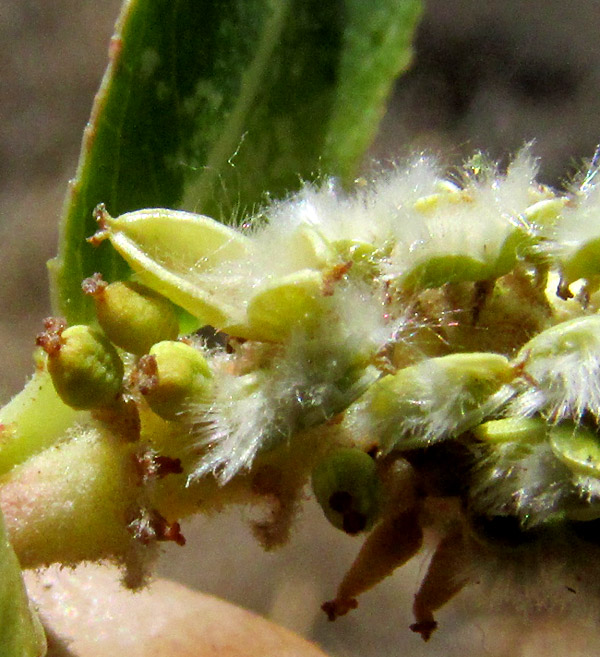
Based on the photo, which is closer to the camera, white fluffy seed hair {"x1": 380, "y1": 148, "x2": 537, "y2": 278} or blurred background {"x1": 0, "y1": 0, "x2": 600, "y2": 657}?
white fluffy seed hair {"x1": 380, "y1": 148, "x2": 537, "y2": 278}

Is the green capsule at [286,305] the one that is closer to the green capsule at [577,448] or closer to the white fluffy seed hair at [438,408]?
the white fluffy seed hair at [438,408]

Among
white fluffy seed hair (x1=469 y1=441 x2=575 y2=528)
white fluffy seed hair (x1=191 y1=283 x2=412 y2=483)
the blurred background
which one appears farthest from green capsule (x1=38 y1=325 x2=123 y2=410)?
the blurred background

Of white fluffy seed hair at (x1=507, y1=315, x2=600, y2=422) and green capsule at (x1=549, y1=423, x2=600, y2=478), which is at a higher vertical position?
white fluffy seed hair at (x1=507, y1=315, x2=600, y2=422)

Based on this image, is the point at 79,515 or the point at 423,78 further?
the point at 423,78

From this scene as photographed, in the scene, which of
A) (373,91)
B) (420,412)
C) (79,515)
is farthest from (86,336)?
(373,91)

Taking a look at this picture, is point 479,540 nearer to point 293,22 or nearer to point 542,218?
point 542,218

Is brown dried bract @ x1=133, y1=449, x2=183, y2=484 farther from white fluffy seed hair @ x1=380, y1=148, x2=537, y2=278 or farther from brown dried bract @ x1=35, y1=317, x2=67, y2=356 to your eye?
white fluffy seed hair @ x1=380, y1=148, x2=537, y2=278

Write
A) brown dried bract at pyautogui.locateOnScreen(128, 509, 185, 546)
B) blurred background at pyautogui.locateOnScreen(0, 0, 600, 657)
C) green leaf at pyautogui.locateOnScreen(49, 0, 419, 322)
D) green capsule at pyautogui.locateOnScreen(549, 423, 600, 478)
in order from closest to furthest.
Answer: green capsule at pyautogui.locateOnScreen(549, 423, 600, 478), brown dried bract at pyautogui.locateOnScreen(128, 509, 185, 546), green leaf at pyautogui.locateOnScreen(49, 0, 419, 322), blurred background at pyautogui.locateOnScreen(0, 0, 600, 657)
